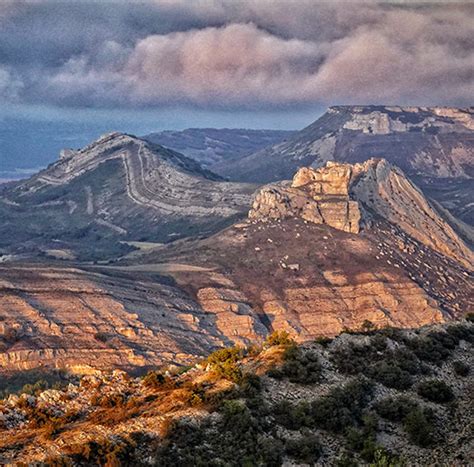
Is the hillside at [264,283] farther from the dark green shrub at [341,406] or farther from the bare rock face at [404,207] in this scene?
the dark green shrub at [341,406]

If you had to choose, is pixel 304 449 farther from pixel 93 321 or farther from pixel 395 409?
pixel 93 321

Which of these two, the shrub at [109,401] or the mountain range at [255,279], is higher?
Result: the shrub at [109,401]

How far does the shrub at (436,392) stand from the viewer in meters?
29.6

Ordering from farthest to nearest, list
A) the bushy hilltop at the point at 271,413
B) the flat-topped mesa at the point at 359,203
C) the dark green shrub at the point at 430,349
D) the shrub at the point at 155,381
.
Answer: the flat-topped mesa at the point at 359,203
the dark green shrub at the point at 430,349
the shrub at the point at 155,381
the bushy hilltop at the point at 271,413

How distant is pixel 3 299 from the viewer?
8038 cm

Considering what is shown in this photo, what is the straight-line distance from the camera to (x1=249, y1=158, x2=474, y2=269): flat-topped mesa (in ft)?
465

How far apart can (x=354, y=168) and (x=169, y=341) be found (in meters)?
101

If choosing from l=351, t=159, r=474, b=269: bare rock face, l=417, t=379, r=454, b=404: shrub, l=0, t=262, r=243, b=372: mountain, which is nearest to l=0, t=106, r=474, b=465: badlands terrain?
l=417, t=379, r=454, b=404: shrub

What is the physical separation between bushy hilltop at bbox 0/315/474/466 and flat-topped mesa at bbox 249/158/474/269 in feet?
353

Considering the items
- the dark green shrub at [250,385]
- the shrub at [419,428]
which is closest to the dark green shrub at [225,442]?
the dark green shrub at [250,385]

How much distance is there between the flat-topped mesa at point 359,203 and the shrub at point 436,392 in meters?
109

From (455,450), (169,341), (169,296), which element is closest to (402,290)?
(169,296)

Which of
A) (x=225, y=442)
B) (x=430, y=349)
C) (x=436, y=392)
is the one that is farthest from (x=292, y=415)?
(x=430, y=349)

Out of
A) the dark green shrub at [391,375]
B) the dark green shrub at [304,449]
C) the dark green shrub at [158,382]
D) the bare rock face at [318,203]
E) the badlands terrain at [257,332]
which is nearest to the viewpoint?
the dark green shrub at [304,449]
